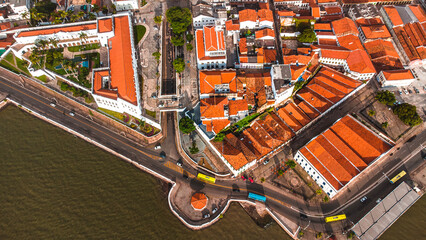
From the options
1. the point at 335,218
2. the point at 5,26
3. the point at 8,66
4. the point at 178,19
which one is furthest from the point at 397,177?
the point at 5,26

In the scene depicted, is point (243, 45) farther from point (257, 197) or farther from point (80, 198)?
point (80, 198)

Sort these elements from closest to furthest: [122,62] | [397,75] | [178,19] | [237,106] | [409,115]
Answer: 1. [409,115]
2. [237,106]
3. [122,62]
4. [397,75]
5. [178,19]

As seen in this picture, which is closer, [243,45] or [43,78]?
[43,78]

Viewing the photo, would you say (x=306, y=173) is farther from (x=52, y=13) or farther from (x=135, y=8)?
(x=52, y=13)

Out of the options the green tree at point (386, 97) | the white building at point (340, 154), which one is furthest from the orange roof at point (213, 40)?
the green tree at point (386, 97)

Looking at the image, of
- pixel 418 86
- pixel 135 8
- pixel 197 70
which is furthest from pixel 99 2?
pixel 418 86

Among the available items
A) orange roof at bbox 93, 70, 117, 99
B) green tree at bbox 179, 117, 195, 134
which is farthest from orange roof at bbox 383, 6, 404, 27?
orange roof at bbox 93, 70, 117, 99
